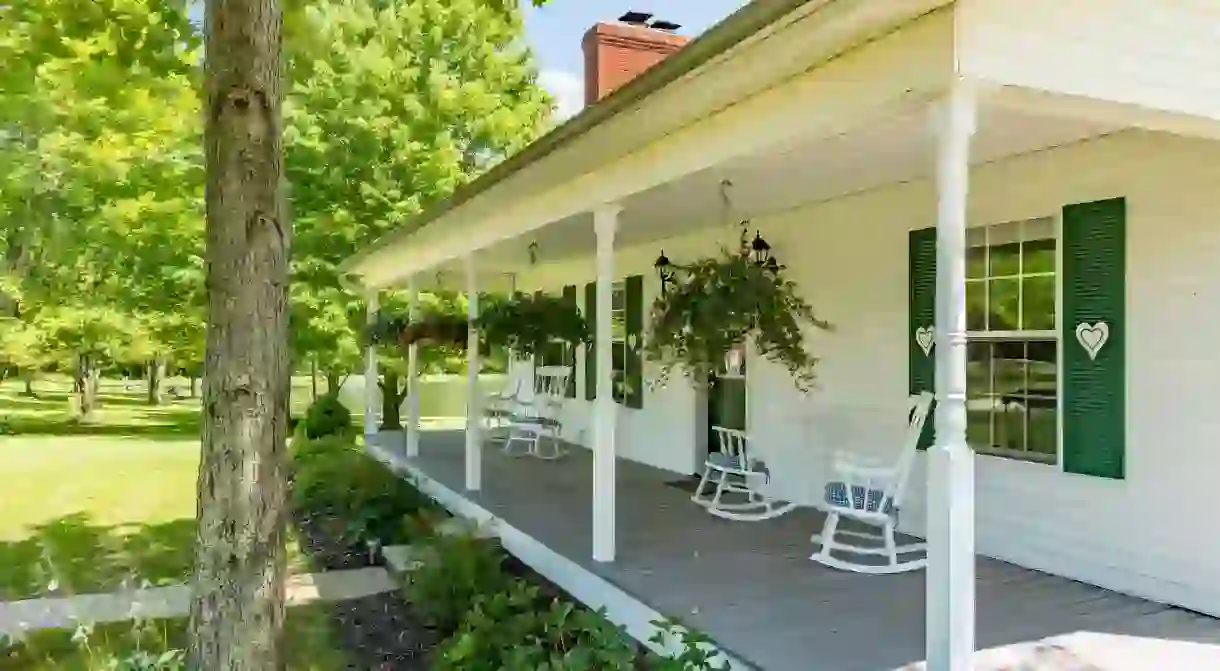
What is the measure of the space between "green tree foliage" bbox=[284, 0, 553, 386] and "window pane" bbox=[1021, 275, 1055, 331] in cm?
1073

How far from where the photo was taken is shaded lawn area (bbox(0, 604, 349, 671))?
4.80m

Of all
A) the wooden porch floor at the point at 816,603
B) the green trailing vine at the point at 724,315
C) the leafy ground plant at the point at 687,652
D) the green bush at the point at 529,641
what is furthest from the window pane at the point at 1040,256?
the green bush at the point at 529,641

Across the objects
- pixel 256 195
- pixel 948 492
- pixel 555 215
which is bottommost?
pixel 948 492

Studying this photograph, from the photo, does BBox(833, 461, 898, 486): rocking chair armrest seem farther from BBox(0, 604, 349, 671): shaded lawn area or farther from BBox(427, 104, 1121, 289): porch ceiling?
BBox(0, 604, 349, 671): shaded lawn area

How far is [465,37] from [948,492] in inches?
613

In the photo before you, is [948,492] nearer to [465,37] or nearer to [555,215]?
[555,215]

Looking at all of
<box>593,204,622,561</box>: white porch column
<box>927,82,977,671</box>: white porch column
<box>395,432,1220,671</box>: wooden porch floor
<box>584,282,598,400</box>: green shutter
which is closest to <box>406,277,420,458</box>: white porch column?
<box>584,282,598,400</box>: green shutter

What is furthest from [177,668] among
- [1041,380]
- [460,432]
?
[460,432]

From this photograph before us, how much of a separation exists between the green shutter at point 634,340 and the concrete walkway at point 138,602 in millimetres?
3991

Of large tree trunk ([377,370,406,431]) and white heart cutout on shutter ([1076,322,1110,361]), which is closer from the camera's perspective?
white heart cutout on shutter ([1076,322,1110,361])

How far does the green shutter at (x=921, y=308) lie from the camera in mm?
5793

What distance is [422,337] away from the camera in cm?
977

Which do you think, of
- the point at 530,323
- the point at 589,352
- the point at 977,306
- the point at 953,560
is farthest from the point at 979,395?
the point at 589,352

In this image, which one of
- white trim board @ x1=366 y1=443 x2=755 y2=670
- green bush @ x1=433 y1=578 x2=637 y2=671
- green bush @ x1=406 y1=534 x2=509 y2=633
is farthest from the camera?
green bush @ x1=406 y1=534 x2=509 y2=633
